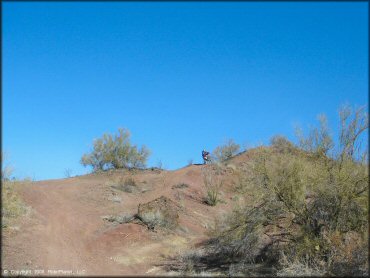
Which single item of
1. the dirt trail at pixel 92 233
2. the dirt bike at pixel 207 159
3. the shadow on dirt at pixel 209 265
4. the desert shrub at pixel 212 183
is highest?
the dirt bike at pixel 207 159

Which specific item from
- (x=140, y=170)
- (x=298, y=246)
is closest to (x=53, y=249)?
(x=298, y=246)

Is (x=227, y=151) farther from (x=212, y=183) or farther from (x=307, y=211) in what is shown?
(x=307, y=211)

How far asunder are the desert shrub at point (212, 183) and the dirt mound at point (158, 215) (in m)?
6.30

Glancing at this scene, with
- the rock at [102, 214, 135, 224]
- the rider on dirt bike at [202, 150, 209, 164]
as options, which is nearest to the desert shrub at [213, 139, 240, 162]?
the rider on dirt bike at [202, 150, 209, 164]

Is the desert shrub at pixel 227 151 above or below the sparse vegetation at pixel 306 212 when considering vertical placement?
above

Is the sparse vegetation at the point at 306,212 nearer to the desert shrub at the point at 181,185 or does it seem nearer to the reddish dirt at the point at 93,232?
the reddish dirt at the point at 93,232

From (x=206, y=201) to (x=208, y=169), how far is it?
6587 millimetres

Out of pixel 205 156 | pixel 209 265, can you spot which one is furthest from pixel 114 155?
pixel 209 265

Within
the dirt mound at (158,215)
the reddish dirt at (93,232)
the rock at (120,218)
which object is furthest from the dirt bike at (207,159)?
the rock at (120,218)

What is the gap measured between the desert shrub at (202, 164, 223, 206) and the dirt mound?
630cm

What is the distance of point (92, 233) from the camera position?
22625 mm

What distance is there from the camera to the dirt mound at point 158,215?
23.7 metres

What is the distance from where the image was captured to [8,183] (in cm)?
1827

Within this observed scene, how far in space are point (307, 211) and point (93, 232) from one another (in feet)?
38.0
